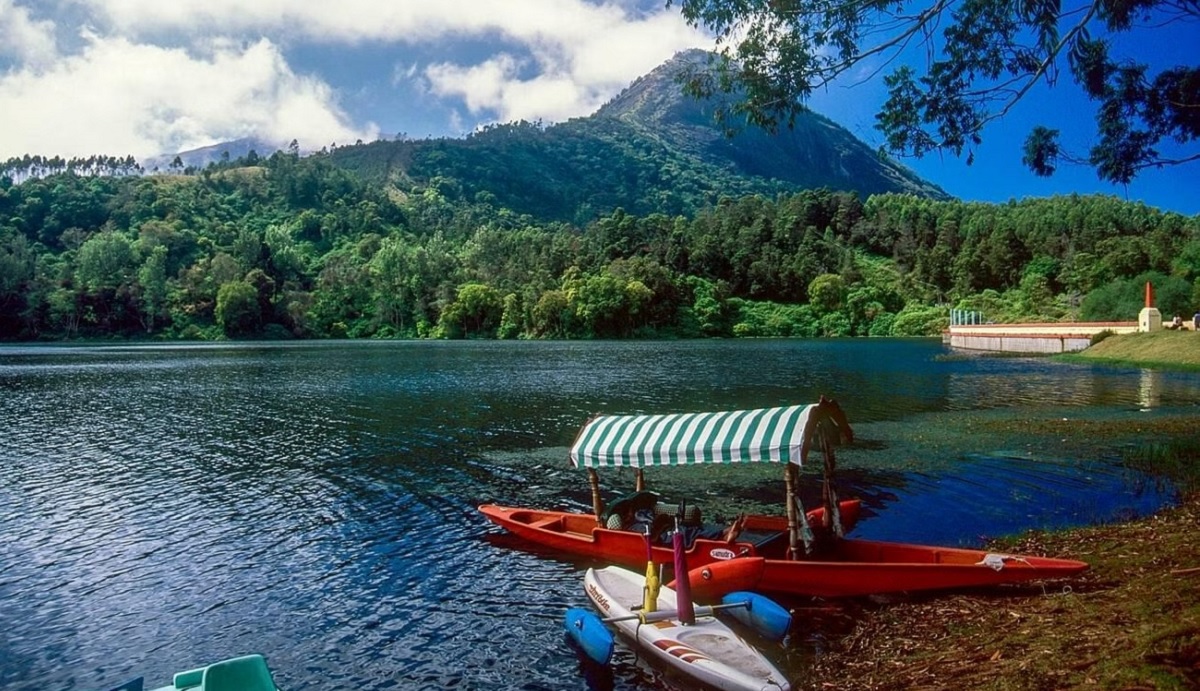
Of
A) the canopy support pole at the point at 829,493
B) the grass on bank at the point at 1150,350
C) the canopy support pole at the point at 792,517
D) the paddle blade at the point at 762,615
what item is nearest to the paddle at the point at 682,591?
the paddle blade at the point at 762,615

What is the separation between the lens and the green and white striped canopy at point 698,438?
15445 mm

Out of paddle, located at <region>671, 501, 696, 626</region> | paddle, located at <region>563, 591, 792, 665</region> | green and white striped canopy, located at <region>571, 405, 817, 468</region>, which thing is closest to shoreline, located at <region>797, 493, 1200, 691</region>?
paddle, located at <region>563, 591, 792, 665</region>

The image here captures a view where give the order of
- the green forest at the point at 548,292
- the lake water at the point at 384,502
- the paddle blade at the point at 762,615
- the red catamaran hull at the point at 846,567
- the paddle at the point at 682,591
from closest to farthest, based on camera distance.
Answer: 1. the paddle at the point at 682,591
2. the paddle blade at the point at 762,615
3. the lake water at the point at 384,502
4. the red catamaran hull at the point at 846,567
5. the green forest at the point at 548,292

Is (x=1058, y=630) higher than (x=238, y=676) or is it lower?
lower

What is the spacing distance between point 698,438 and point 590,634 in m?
5.57

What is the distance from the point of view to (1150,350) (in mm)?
72250

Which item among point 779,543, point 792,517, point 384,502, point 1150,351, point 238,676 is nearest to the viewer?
point 238,676

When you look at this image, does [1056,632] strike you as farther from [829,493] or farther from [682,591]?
[829,493]

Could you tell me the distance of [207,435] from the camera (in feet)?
127

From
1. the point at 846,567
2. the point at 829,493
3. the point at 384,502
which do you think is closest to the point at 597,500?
the point at 829,493

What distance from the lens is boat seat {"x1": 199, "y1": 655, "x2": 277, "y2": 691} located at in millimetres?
8758

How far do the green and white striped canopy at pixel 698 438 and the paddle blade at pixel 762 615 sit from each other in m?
2.78

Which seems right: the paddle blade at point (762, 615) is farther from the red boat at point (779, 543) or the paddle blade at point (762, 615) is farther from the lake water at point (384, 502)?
the red boat at point (779, 543)

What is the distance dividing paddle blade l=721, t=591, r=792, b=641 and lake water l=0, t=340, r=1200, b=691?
0.57 meters
